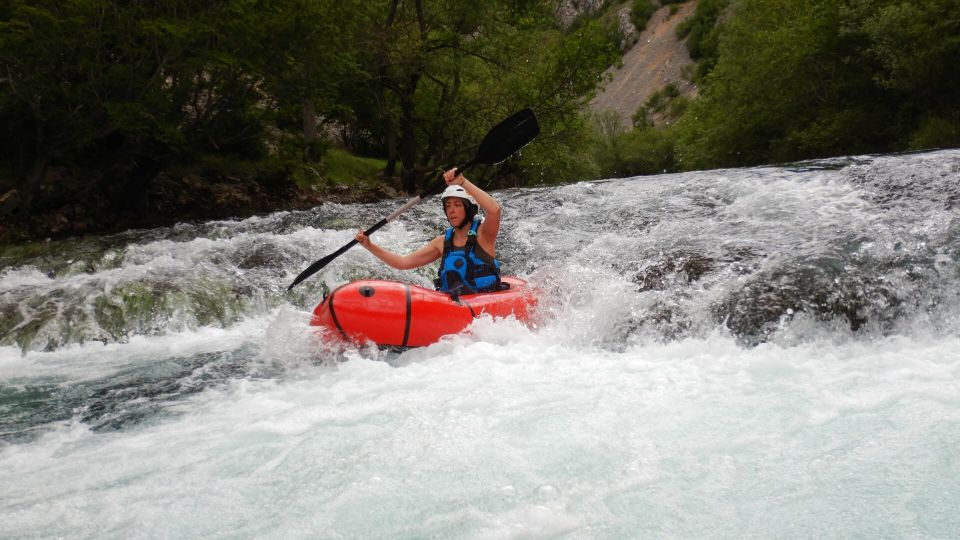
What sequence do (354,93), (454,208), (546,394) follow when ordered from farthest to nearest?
(354,93), (454,208), (546,394)

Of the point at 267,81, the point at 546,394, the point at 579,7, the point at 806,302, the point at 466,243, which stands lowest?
the point at 806,302

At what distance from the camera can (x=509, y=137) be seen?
21.1 ft

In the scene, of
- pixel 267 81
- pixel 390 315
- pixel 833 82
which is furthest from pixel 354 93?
pixel 390 315

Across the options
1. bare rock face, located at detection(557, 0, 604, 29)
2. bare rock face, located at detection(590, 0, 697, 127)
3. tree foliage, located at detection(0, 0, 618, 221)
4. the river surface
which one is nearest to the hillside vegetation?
tree foliage, located at detection(0, 0, 618, 221)

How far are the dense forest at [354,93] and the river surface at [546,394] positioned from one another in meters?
3.23

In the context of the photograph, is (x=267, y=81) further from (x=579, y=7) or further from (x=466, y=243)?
(x=579, y=7)

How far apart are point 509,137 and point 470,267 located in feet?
4.81

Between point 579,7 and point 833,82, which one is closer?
point 833,82

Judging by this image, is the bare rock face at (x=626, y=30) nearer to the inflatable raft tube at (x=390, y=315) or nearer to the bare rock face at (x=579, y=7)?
the bare rock face at (x=579, y=7)

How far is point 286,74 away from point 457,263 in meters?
8.77

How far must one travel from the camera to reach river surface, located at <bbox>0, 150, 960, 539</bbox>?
2678 millimetres

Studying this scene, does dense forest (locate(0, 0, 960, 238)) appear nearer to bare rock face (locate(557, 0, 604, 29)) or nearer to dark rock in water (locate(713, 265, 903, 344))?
dark rock in water (locate(713, 265, 903, 344))

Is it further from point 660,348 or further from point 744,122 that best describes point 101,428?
point 744,122

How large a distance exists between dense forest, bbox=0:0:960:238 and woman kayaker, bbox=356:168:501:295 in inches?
238
